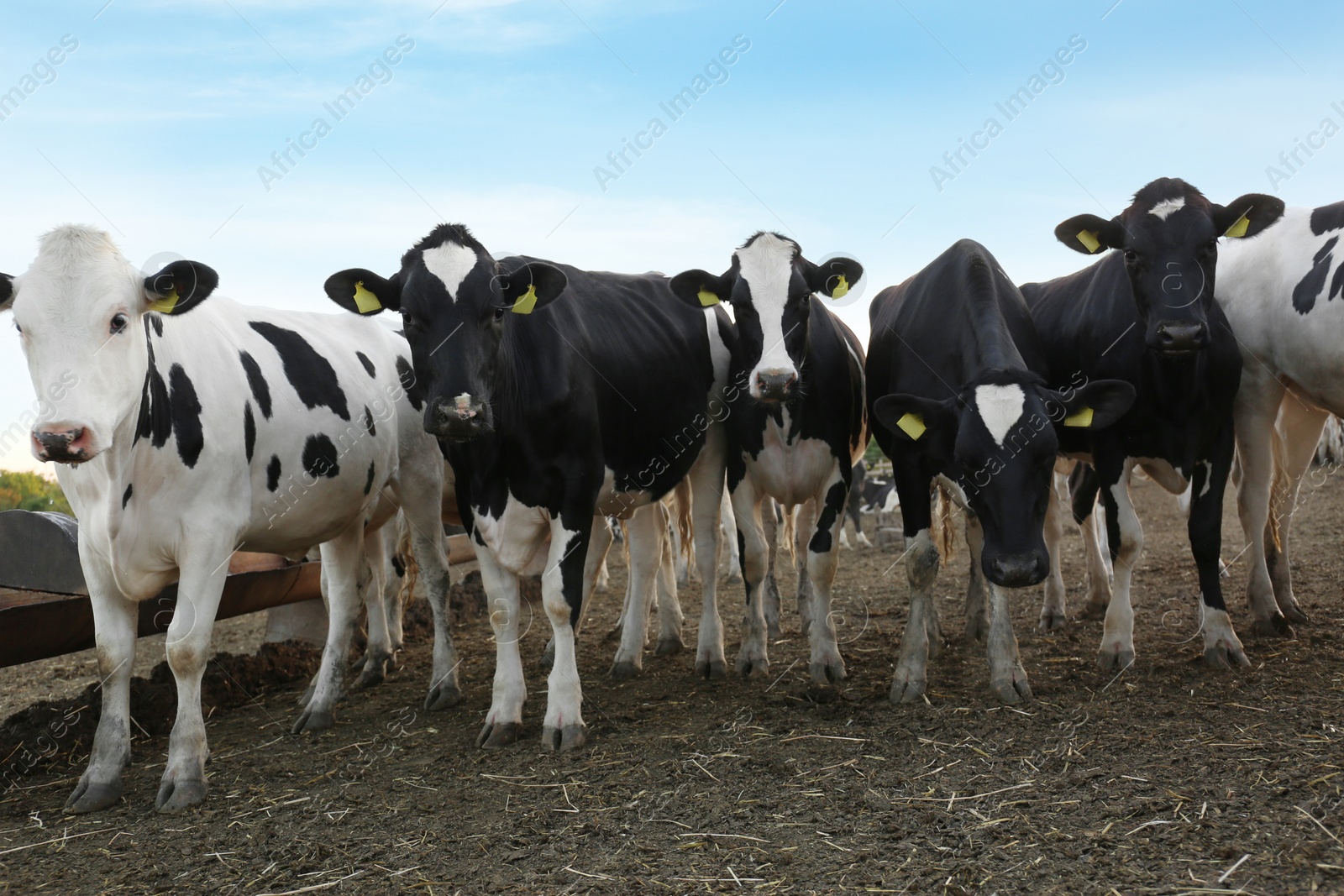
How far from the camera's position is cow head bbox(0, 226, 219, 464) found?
172 inches

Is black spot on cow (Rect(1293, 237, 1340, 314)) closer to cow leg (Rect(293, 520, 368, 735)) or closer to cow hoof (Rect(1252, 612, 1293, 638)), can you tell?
cow hoof (Rect(1252, 612, 1293, 638))

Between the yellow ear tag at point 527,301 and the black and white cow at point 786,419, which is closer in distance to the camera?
the yellow ear tag at point 527,301

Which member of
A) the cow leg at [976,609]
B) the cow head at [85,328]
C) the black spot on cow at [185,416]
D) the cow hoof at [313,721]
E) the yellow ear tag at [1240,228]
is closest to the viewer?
the cow head at [85,328]

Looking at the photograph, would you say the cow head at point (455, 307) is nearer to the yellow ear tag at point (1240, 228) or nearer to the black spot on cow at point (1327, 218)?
the yellow ear tag at point (1240, 228)

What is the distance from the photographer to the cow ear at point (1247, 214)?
6316 mm

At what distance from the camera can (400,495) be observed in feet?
23.4

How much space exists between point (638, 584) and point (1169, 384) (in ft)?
11.8

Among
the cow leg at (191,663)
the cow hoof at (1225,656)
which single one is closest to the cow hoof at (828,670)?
the cow hoof at (1225,656)

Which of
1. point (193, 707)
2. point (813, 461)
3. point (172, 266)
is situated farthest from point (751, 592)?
point (172, 266)

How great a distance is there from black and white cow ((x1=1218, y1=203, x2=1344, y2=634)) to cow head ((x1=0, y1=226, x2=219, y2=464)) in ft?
20.4

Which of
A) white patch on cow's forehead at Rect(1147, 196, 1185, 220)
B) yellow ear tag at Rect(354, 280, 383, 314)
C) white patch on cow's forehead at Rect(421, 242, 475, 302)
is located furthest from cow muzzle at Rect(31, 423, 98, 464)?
white patch on cow's forehead at Rect(1147, 196, 1185, 220)

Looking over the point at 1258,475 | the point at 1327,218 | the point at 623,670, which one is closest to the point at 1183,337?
the point at 1258,475

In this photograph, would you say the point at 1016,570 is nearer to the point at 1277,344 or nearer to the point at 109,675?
the point at 1277,344

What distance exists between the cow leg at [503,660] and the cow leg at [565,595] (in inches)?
7.6
